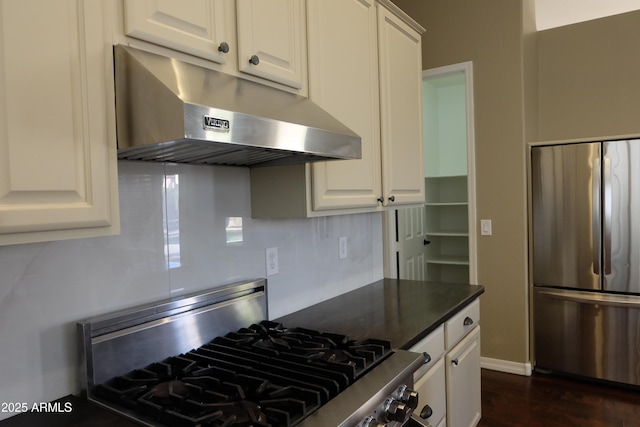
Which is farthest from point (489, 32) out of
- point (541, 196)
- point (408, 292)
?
point (408, 292)

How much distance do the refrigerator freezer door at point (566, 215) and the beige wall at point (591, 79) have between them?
63cm

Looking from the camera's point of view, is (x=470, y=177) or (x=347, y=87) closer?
(x=347, y=87)

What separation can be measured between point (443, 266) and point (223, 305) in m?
3.67

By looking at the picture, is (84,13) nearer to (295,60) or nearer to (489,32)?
(295,60)

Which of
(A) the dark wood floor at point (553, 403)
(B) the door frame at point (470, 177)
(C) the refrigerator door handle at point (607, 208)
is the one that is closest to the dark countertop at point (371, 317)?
(B) the door frame at point (470, 177)

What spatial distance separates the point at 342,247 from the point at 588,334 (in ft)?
6.67

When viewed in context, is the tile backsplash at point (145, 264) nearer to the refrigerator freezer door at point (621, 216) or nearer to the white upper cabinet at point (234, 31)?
the white upper cabinet at point (234, 31)

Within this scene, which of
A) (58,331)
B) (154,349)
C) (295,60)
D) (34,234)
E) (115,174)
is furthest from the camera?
(295,60)

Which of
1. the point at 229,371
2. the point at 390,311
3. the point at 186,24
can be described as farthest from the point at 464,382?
the point at 186,24

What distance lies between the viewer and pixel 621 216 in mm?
2916

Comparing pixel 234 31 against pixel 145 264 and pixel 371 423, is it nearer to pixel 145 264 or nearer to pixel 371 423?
pixel 145 264

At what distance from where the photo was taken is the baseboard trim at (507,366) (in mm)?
3266

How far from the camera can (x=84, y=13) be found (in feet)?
3.01

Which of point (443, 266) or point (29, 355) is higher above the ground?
point (29, 355)
